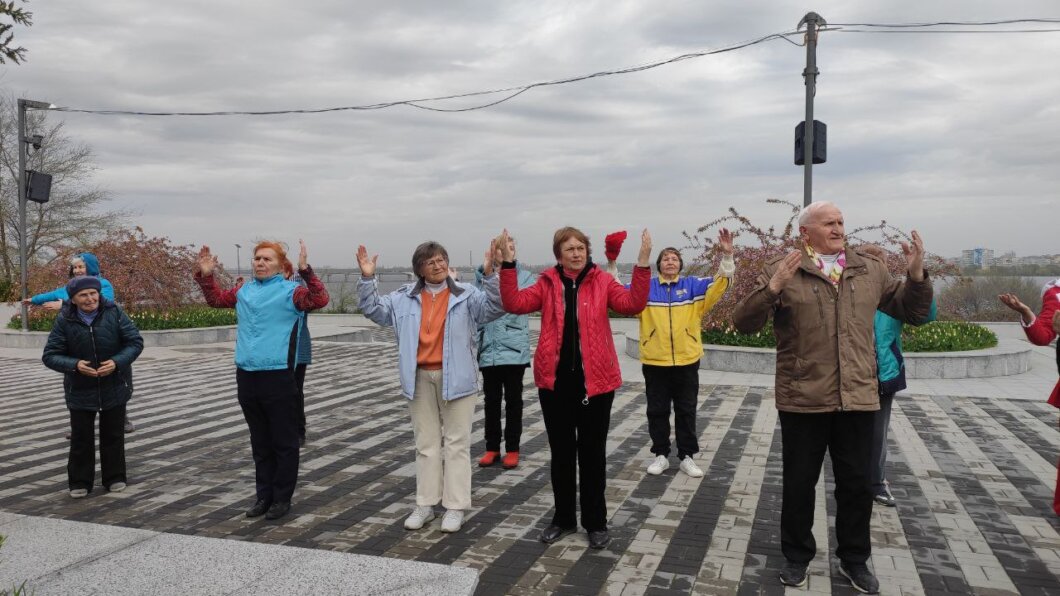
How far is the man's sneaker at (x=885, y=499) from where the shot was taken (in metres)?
4.96

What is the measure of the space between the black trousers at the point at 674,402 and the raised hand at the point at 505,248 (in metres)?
1.97

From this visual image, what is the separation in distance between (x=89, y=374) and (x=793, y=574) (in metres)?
4.88

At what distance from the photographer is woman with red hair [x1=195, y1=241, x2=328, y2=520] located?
481 centimetres

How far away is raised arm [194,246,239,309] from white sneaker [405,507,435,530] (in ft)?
6.04

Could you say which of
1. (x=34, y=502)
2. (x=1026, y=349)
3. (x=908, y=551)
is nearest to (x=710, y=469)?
(x=908, y=551)

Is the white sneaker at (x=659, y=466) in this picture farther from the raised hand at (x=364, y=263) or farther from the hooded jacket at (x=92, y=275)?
the hooded jacket at (x=92, y=275)

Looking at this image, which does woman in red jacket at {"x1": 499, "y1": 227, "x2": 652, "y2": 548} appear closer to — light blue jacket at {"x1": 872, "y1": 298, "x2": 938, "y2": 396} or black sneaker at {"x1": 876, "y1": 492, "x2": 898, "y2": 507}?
light blue jacket at {"x1": 872, "y1": 298, "x2": 938, "y2": 396}

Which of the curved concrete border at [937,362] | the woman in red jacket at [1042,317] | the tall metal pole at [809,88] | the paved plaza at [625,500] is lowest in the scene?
the paved plaza at [625,500]

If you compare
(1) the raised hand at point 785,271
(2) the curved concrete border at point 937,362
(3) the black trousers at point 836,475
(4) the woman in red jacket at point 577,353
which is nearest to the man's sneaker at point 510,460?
(4) the woman in red jacket at point 577,353

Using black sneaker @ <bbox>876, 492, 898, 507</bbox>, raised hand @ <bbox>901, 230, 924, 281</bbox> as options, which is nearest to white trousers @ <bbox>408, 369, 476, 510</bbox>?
raised hand @ <bbox>901, 230, 924, 281</bbox>

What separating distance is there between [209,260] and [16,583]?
2197 millimetres

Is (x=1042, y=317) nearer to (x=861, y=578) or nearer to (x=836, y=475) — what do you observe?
(x=836, y=475)

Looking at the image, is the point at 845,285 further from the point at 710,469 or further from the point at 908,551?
the point at 710,469

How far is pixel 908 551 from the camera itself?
4164mm
